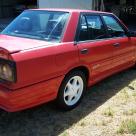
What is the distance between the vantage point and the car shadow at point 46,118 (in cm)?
393

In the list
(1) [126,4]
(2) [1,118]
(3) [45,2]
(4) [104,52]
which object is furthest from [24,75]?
(1) [126,4]

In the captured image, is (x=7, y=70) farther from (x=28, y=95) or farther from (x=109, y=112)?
(x=109, y=112)

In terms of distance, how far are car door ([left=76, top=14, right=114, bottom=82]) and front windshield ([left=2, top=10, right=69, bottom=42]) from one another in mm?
337

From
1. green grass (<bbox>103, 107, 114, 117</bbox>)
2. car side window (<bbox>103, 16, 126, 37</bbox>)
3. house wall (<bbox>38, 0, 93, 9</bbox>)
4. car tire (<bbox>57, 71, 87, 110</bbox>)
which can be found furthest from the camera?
house wall (<bbox>38, 0, 93, 9</bbox>)

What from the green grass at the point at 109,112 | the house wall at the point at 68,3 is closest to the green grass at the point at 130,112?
the green grass at the point at 109,112

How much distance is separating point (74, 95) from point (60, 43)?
2.95 feet

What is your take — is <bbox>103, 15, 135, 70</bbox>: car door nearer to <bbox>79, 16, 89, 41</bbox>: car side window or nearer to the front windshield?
<bbox>79, 16, 89, 41</bbox>: car side window

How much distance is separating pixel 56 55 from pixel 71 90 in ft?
2.42

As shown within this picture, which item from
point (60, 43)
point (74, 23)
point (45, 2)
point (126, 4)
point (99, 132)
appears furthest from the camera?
point (126, 4)

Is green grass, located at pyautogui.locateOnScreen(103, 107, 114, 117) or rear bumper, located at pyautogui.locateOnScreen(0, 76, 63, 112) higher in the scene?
rear bumper, located at pyautogui.locateOnScreen(0, 76, 63, 112)

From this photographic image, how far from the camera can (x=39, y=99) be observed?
393 cm

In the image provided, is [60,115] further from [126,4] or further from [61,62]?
[126,4]

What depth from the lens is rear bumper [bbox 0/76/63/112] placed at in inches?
142

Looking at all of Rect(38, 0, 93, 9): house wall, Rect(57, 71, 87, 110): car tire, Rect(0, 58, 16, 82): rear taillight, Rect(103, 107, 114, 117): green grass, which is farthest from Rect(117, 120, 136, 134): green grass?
Rect(38, 0, 93, 9): house wall
